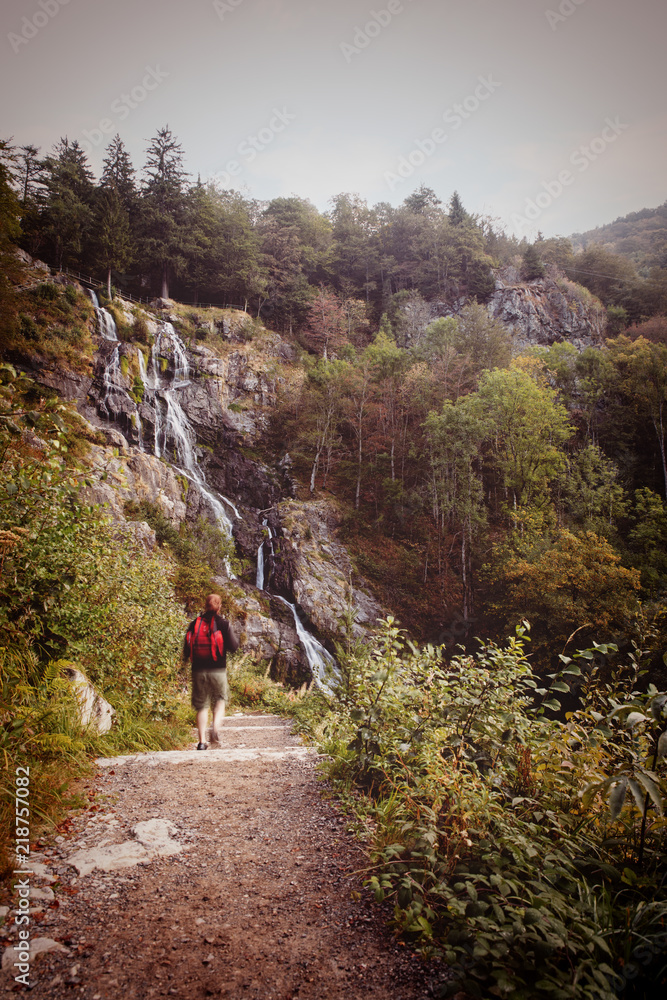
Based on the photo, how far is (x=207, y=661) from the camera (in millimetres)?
5008

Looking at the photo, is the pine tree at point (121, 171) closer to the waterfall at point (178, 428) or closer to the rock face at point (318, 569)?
the waterfall at point (178, 428)

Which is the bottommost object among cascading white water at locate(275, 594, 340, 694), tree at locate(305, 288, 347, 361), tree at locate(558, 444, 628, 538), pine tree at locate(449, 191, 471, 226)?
cascading white water at locate(275, 594, 340, 694)

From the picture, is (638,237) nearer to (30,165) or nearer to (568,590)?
(568,590)

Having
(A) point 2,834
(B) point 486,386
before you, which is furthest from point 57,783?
(B) point 486,386

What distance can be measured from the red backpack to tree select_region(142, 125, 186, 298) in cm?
2869

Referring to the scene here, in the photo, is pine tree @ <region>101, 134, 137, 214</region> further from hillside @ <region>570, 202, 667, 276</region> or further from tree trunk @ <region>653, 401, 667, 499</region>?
hillside @ <region>570, 202, 667, 276</region>

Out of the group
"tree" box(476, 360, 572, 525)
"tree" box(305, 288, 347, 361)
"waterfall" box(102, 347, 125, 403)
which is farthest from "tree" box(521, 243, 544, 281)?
"waterfall" box(102, 347, 125, 403)

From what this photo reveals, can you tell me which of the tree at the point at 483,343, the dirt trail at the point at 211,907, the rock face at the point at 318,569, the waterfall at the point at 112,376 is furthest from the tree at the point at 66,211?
the dirt trail at the point at 211,907

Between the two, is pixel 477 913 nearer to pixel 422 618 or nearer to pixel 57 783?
pixel 57 783

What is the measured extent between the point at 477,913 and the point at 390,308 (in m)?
39.9

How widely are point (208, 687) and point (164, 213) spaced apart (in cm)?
3264

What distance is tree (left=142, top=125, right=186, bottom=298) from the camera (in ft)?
88.7

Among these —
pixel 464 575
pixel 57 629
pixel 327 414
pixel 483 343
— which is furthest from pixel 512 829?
pixel 483 343

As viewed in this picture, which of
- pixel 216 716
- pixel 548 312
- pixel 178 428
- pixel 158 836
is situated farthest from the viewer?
pixel 548 312
